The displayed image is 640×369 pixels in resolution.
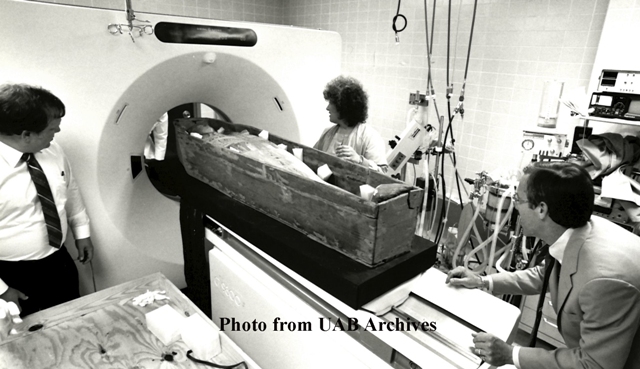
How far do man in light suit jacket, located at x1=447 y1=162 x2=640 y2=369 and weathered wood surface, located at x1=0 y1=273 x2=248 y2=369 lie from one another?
91 centimetres

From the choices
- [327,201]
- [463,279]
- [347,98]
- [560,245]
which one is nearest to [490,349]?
[463,279]

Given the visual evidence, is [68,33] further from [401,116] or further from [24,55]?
[401,116]

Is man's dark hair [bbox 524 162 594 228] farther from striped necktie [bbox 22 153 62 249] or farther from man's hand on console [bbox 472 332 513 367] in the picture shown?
striped necktie [bbox 22 153 62 249]

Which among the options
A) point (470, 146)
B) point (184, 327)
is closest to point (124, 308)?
point (184, 327)

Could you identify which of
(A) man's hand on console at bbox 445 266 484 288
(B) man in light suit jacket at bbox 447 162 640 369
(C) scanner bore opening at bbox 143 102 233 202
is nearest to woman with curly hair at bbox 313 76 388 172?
(C) scanner bore opening at bbox 143 102 233 202

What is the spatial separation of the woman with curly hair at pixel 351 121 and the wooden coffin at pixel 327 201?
2.09ft

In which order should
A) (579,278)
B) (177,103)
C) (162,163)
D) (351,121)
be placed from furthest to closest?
1. (351,121)
2. (162,163)
3. (177,103)
4. (579,278)

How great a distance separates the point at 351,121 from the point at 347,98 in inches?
6.2

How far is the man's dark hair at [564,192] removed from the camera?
1.15 metres

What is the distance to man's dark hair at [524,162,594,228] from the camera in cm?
115

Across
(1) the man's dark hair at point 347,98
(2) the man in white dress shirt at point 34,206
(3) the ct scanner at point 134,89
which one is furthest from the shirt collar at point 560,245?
(2) the man in white dress shirt at point 34,206

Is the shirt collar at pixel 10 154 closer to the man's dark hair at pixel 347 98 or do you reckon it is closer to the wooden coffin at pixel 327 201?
the wooden coffin at pixel 327 201

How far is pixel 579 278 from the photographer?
3.76 feet

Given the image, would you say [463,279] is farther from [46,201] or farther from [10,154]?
[10,154]
